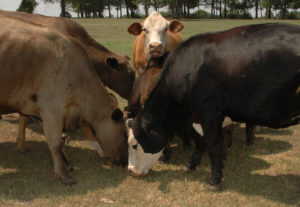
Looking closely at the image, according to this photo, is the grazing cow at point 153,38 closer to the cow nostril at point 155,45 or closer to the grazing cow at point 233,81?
the cow nostril at point 155,45

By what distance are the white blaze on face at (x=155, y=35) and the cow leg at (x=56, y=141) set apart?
97.9 inches

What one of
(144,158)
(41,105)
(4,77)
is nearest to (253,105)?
(144,158)

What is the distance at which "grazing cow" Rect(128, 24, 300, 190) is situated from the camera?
397 centimetres

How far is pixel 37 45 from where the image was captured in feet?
15.1

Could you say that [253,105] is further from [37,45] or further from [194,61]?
[37,45]

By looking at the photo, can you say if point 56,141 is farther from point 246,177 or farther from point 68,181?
point 246,177

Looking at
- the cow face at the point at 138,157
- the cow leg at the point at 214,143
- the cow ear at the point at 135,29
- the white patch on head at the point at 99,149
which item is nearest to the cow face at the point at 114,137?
the cow face at the point at 138,157

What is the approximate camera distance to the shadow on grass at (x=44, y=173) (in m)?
4.59

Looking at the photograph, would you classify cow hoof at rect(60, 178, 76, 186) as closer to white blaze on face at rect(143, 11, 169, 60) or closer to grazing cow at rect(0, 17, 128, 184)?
grazing cow at rect(0, 17, 128, 184)

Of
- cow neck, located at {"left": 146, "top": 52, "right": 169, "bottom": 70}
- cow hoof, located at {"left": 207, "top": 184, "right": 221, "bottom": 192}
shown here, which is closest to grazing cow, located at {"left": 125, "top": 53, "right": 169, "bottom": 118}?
cow neck, located at {"left": 146, "top": 52, "right": 169, "bottom": 70}

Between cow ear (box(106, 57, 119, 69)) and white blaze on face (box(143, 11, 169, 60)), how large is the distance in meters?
0.67

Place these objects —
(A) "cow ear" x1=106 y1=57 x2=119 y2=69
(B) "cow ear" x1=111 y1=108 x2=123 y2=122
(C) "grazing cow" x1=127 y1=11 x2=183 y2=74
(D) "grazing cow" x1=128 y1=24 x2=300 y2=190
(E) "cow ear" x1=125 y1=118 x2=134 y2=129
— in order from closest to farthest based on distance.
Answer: (D) "grazing cow" x1=128 y1=24 x2=300 y2=190, (B) "cow ear" x1=111 y1=108 x2=123 y2=122, (E) "cow ear" x1=125 y1=118 x2=134 y2=129, (C) "grazing cow" x1=127 y1=11 x2=183 y2=74, (A) "cow ear" x1=106 y1=57 x2=119 y2=69

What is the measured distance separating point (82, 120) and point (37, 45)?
1.25 metres

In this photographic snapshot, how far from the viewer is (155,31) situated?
6922 mm
